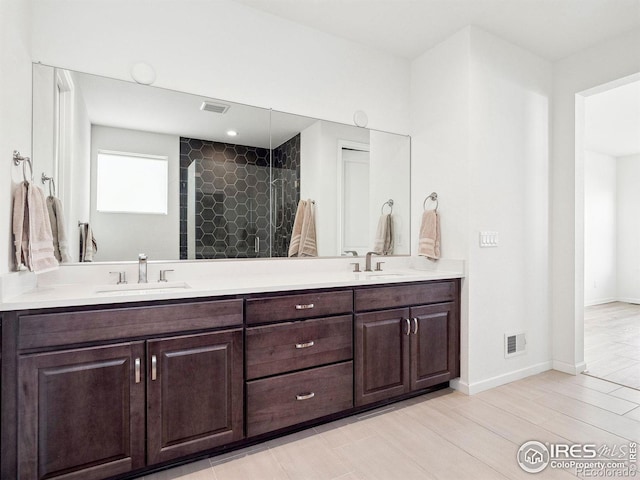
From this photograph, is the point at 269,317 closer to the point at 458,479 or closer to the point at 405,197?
the point at 458,479

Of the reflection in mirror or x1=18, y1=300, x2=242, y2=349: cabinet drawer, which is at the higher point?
the reflection in mirror

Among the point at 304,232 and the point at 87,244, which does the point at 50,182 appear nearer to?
the point at 87,244

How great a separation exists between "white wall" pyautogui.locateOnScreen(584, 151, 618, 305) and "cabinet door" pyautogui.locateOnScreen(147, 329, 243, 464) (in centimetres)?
642

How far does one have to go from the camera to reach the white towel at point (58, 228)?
1903 millimetres

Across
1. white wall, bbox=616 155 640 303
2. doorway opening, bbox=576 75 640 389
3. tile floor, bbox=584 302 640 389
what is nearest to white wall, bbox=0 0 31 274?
tile floor, bbox=584 302 640 389

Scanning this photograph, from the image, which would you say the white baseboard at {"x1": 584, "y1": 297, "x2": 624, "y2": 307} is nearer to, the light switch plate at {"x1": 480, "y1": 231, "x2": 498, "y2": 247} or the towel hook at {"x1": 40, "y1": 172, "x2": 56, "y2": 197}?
the light switch plate at {"x1": 480, "y1": 231, "x2": 498, "y2": 247}

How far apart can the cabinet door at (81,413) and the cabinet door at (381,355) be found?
3.90 feet

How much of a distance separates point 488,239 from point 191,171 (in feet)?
7.08

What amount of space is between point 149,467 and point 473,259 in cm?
231

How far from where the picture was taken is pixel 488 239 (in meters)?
2.75

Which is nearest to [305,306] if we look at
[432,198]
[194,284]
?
[194,284]

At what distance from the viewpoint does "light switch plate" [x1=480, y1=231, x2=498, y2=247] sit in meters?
2.72

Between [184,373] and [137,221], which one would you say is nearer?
[184,373]

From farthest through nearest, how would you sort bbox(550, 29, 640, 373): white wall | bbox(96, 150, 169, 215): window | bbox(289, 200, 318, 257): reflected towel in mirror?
1. bbox(550, 29, 640, 373): white wall
2. bbox(289, 200, 318, 257): reflected towel in mirror
3. bbox(96, 150, 169, 215): window
